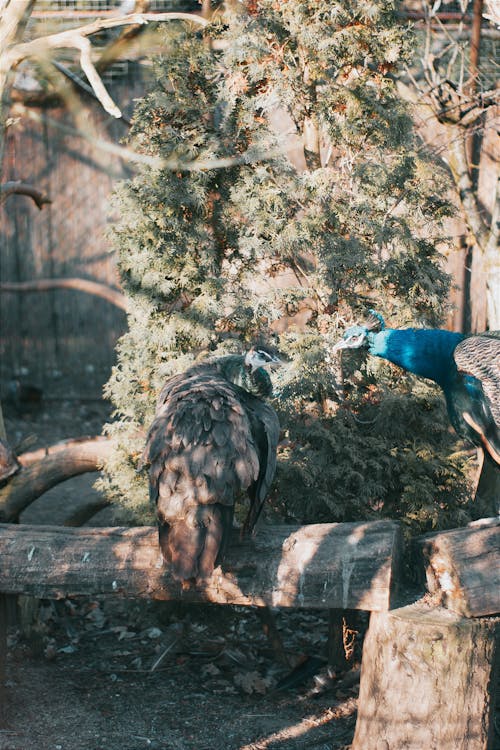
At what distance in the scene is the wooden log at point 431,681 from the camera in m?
3.09

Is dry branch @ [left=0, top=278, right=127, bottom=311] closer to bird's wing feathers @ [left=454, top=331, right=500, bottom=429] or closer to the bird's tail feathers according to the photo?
bird's wing feathers @ [left=454, top=331, right=500, bottom=429]

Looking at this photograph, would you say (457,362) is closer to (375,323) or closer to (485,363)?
→ (485,363)

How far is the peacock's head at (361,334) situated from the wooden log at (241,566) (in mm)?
971

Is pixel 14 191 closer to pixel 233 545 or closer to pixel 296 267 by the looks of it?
pixel 296 267

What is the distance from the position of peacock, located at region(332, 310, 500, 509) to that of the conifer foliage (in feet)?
0.92

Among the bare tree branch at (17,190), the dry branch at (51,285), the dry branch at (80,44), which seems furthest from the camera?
the dry branch at (51,285)

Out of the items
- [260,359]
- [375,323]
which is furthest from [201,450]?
[375,323]

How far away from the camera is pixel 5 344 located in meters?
8.74

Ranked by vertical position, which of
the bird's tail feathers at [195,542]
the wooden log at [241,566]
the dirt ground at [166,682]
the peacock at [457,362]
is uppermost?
the peacock at [457,362]

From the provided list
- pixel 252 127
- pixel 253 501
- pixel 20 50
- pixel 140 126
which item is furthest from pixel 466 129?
pixel 253 501

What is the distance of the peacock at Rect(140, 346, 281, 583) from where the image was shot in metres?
3.16

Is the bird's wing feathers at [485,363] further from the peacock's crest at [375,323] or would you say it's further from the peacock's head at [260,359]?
the peacock's head at [260,359]

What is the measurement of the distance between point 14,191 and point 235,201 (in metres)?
1.99

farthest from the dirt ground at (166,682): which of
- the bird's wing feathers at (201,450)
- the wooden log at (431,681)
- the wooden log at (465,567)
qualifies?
the bird's wing feathers at (201,450)
